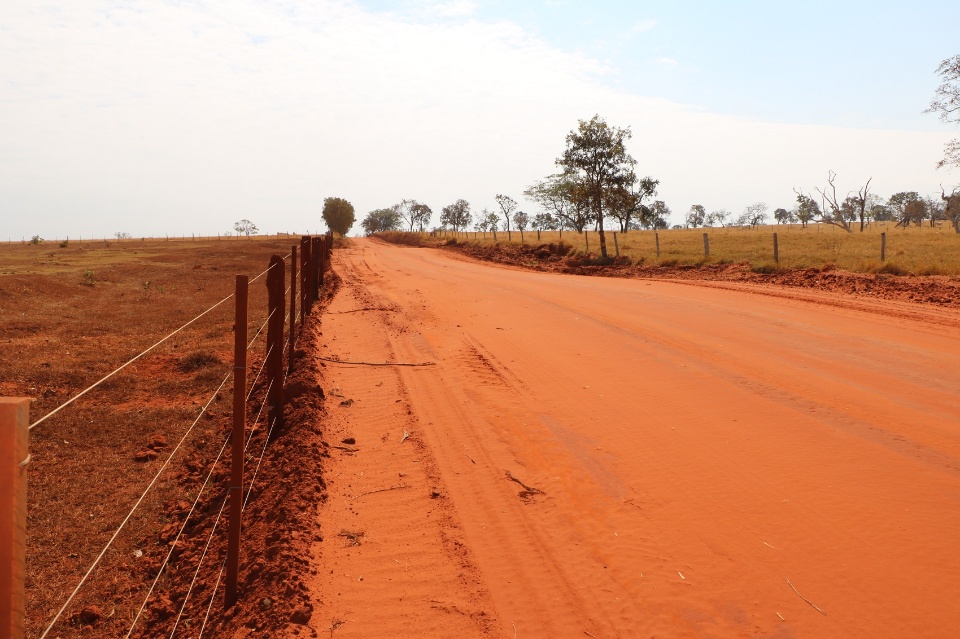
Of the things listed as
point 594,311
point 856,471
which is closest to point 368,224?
point 594,311

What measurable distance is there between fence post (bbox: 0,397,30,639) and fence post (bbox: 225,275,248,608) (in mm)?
2286

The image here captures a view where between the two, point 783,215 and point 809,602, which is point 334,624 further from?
point 783,215

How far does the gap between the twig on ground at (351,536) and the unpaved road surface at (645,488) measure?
20mm

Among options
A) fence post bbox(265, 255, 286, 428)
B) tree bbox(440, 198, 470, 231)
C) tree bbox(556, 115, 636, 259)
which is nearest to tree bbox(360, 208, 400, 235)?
tree bbox(440, 198, 470, 231)

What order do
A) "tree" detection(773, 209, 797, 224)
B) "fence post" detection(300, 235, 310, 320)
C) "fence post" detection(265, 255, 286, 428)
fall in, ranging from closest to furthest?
1. "fence post" detection(265, 255, 286, 428)
2. "fence post" detection(300, 235, 310, 320)
3. "tree" detection(773, 209, 797, 224)

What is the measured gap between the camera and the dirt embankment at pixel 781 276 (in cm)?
1620

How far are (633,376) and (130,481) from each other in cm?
622

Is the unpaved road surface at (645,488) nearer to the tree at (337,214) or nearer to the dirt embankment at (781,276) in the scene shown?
the dirt embankment at (781,276)

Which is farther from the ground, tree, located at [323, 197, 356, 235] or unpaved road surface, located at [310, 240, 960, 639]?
tree, located at [323, 197, 356, 235]

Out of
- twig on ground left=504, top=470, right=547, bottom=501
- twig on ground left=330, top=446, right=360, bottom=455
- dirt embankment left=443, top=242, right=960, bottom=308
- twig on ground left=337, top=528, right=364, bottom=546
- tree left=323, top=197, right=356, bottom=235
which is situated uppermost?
tree left=323, top=197, right=356, bottom=235

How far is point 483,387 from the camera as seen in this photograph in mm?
9055

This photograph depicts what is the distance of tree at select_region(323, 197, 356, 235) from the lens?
9738 cm

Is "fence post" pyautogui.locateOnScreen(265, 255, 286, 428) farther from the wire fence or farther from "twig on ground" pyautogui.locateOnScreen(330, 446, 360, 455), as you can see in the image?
"twig on ground" pyautogui.locateOnScreen(330, 446, 360, 455)

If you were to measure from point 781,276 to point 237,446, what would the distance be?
19.3m
